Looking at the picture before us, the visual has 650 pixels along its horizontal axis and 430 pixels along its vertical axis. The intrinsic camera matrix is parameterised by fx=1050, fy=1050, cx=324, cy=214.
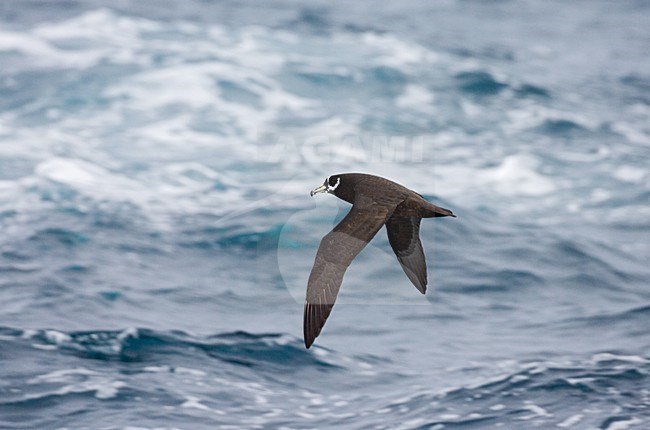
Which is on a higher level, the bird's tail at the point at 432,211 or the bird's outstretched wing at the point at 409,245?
the bird's tail at the point at 432,211

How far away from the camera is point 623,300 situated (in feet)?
43.5

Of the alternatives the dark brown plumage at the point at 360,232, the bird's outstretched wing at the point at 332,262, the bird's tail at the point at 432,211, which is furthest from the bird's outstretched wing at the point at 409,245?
the bird's outstretched wing at the point at 332,262

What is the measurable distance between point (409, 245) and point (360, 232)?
1505mm

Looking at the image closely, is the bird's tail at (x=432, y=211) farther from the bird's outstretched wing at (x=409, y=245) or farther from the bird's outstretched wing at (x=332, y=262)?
the bird's outstretched wing at (x=409, y=245)

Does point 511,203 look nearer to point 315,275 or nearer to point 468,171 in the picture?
point 468,171

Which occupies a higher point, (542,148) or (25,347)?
(542,148)

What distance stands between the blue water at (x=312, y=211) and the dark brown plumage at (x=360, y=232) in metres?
1.66

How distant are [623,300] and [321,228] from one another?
4.50 meters

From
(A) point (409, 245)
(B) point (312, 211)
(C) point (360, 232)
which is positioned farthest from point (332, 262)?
(B) point (312, 211)

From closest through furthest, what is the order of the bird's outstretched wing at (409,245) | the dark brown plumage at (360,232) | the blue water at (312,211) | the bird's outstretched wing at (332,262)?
1. the bird's outstretched wing at (332,262)
2. the dark brown plumage at (360,232)
3. the bird's outstretched wing at (409,245)
4. the blue water at (312,211)

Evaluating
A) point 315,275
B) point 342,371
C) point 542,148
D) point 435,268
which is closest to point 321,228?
point 435,268

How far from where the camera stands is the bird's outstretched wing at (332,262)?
7.45m

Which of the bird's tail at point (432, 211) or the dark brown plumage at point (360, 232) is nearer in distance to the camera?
the dark brown plumage at point (360, 232)

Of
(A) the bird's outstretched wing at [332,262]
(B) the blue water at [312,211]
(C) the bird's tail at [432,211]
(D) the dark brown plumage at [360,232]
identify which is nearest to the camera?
(A) the bird's outstretched wing at [332,262]
